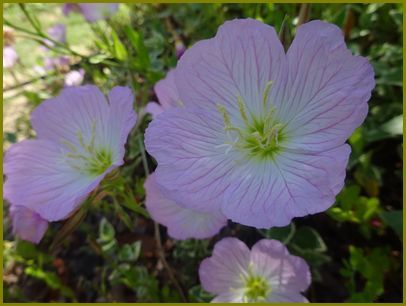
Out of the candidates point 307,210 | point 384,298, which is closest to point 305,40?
point 307,210

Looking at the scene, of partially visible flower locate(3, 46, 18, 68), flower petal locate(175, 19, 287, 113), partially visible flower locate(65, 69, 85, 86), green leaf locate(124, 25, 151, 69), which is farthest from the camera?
partially visible flower locate(3, 46, 18, 68)

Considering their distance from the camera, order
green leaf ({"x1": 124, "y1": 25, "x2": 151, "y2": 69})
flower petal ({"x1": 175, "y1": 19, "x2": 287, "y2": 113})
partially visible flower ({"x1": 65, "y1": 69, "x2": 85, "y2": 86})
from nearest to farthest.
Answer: flower petal ({"x1": 175, "y1": 19, "x2": 287, "y2": 113}) → green leaf ({"x1": 124, "y1": 25, "x2": 151, "y2": 69}) → partially visible flower ({"x1": 65, "y1": 69, "x2": 85, "y2": 86})

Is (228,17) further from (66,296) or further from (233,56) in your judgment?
(66,296)

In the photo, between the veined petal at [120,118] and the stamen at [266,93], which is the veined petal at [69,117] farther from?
the stamen at [266,93]

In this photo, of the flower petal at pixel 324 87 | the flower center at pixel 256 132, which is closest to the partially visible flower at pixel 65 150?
the flower center at pixel 256 132

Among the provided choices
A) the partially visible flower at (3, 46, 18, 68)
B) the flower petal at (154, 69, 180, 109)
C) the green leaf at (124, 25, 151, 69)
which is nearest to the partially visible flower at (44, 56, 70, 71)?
the partially visible flower at (3, 46, 18, 68)

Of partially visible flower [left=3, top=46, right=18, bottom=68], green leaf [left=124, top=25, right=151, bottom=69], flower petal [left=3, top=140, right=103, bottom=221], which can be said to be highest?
partially visible flower [left=3, top=46, right=18, bottom=68]

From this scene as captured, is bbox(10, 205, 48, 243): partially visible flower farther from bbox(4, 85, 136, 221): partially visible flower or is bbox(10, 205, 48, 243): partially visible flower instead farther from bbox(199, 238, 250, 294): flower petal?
bbox(199, 238, 250, 294): flower petal

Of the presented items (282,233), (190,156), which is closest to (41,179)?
(190,156)
